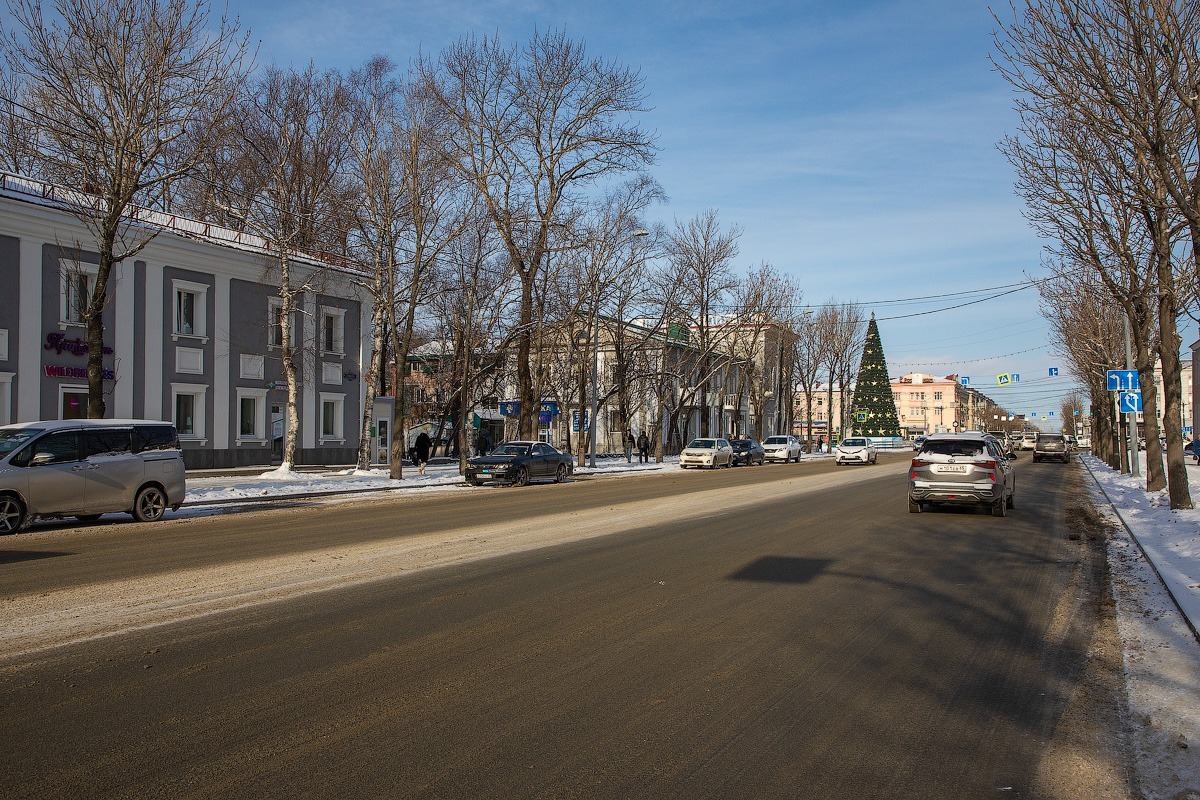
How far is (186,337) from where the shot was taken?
32938 mm

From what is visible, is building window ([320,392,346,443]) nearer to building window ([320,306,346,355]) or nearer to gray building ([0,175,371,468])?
gray building ([0,175,371,468])

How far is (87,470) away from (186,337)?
1852 centimetres

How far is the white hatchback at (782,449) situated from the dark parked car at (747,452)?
49.5 inches

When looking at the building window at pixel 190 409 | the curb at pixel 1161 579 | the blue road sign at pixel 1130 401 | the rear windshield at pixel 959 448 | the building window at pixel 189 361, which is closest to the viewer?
the curb at pixel 1161 579

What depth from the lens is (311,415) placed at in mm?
37938

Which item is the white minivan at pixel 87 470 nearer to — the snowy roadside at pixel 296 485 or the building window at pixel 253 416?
the snowy roadside at pixel 296 485

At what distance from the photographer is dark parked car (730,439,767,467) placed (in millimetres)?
51581

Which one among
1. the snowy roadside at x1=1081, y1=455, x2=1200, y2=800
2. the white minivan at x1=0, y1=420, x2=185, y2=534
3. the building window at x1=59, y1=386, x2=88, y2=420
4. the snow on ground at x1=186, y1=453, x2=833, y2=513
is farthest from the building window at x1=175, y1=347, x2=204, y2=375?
the snowy roadside at x1=1081, y1=455, x2=1200, y2=800

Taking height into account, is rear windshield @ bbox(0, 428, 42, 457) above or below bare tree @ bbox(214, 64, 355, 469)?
below

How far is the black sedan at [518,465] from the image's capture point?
28.9m

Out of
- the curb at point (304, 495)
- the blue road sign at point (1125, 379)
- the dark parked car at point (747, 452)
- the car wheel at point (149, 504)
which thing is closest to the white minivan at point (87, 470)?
the car wheel at point (149, 504)

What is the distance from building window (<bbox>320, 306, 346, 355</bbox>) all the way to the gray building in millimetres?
53

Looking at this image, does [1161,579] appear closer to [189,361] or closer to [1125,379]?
[1125,379]

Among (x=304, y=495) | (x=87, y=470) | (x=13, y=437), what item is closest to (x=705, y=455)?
(x=304, y=495)
